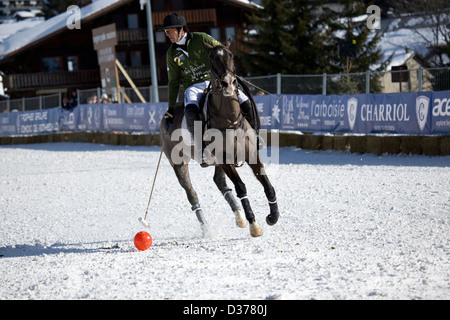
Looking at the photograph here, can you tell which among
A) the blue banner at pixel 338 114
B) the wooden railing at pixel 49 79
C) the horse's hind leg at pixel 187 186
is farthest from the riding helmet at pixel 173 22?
the wooden railing at pixel 49 79

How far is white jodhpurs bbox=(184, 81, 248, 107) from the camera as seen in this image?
8.19 m

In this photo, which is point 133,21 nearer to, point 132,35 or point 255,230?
point 132,35

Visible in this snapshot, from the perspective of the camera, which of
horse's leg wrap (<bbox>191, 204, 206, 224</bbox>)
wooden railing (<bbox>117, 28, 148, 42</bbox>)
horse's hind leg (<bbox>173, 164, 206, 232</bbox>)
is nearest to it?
horse's leg wrap (<bbox>191, 204, 206, 224</bbox>)

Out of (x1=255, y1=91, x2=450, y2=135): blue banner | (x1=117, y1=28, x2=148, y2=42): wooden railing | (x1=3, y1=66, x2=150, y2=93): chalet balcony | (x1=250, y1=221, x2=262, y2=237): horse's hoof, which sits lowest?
(x1=250, y1=221, x2=262, y2=237): horse's hoof

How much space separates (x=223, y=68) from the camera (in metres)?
7.45

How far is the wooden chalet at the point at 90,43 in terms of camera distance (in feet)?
152

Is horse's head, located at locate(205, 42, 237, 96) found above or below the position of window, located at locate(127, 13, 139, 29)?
below

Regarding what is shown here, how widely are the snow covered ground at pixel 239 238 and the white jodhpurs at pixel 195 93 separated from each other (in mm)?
1856

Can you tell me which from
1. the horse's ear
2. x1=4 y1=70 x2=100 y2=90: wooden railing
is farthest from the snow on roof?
the horse's ear

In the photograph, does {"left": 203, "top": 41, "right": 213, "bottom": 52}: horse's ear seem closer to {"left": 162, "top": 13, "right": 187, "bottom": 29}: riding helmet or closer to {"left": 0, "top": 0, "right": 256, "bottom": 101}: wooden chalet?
{"left": 162, "top": 13, "right": 187, "bottom": 29}: riding helmet

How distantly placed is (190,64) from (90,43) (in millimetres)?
42806

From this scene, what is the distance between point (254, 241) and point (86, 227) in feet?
10.2

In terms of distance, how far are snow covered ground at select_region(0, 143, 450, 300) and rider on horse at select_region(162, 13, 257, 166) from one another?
67.2 inches
